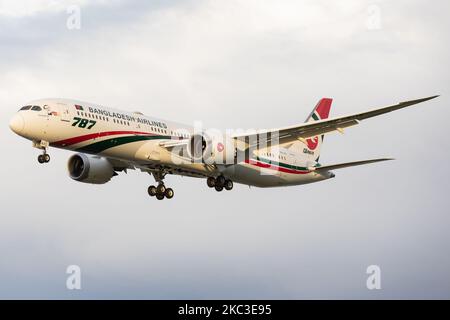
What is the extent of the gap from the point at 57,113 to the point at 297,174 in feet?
65.0

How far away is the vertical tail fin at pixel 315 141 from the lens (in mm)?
72438

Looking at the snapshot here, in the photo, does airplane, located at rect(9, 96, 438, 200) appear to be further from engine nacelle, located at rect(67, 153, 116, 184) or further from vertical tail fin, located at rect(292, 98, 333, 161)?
vertical tail fin, located at rect(292, 98, 333, 161)

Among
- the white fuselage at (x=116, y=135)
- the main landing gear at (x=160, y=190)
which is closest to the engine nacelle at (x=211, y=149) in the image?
the white fuselage at (x=116, y=135)

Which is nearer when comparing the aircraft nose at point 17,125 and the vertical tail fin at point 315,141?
the aircraft nose at point 17,125

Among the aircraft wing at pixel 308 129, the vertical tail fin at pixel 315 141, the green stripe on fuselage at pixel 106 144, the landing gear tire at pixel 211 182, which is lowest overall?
the landing gear tire at pixel 211 182

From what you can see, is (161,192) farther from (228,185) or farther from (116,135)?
(116,135)

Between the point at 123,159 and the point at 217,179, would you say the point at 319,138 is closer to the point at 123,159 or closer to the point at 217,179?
the point at 217,179

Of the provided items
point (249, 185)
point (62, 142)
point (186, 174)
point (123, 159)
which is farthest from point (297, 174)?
point (62, 142)

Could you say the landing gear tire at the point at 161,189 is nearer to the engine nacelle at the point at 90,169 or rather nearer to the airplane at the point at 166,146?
the airplane at the point at 166,146

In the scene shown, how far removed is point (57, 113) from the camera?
57.3 metres

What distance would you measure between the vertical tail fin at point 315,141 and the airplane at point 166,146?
27 cm

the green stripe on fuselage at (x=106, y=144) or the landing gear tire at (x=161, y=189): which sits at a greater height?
the green stripe on fuselage at (x=106, y=144)

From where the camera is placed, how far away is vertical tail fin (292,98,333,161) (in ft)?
238

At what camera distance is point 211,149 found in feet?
202
